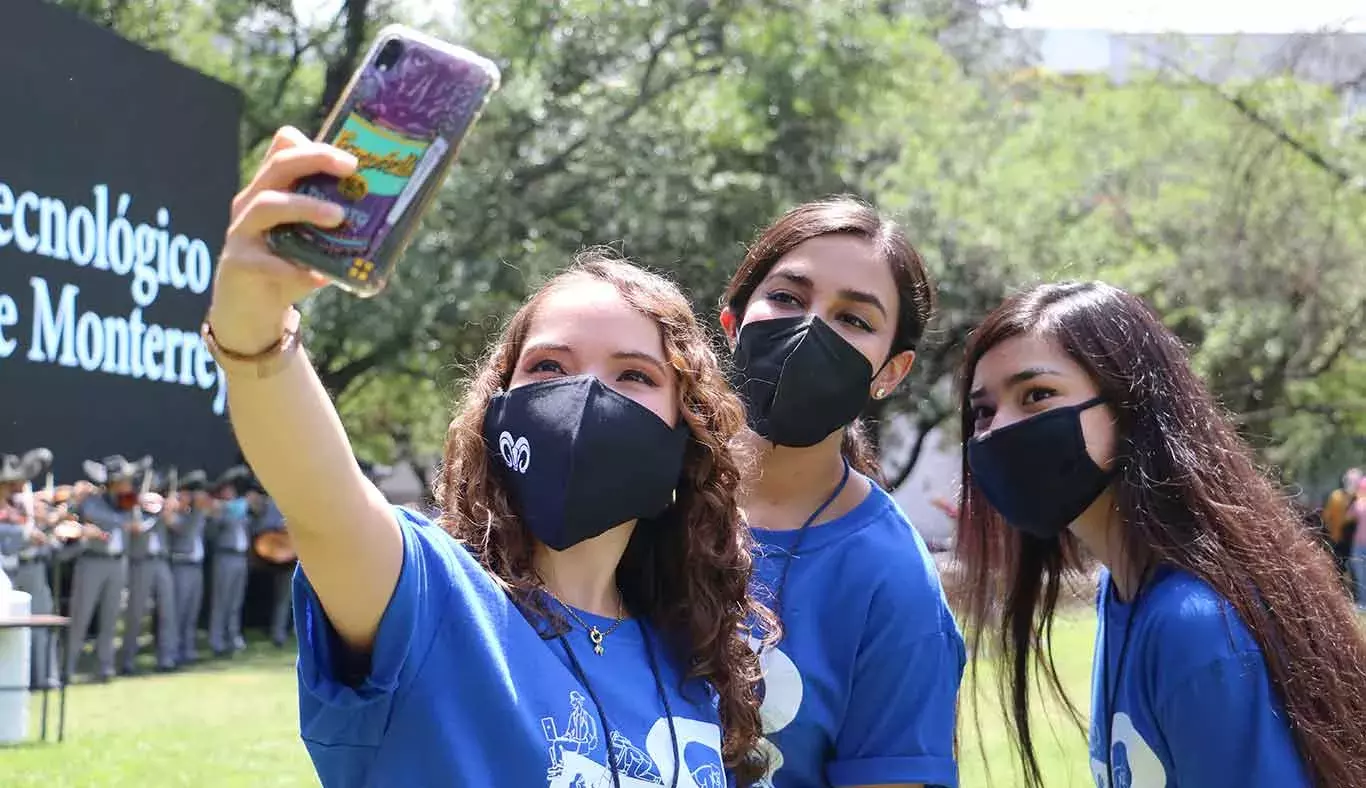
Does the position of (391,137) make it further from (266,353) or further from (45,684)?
(45,684)

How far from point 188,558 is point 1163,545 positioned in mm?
13761

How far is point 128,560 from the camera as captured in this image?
46.7 ft

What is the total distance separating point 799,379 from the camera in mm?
2922

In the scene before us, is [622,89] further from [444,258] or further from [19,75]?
[19,75]

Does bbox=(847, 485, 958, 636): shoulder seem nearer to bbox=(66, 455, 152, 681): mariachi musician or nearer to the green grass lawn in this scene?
the green grass lawn

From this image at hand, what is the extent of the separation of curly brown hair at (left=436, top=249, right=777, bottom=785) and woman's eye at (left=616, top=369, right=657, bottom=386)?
0.05m

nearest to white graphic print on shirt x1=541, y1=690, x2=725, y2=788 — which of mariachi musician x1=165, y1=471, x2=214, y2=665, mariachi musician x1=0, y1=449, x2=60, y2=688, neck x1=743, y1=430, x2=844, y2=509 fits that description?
neck x1=743, y1=430, x2=844, y2=509

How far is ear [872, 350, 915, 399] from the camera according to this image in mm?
3092

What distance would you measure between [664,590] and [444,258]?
52.5 ft

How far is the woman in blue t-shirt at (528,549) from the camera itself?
1.74 meters

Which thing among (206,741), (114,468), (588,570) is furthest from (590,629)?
(114,468)

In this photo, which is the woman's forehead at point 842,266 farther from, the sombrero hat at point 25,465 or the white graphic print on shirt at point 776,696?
the sombrero hat at point 25,465

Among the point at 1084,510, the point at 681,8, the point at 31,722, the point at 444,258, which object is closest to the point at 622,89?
the point at 681,8

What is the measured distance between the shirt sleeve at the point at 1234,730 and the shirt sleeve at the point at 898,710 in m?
0.41
